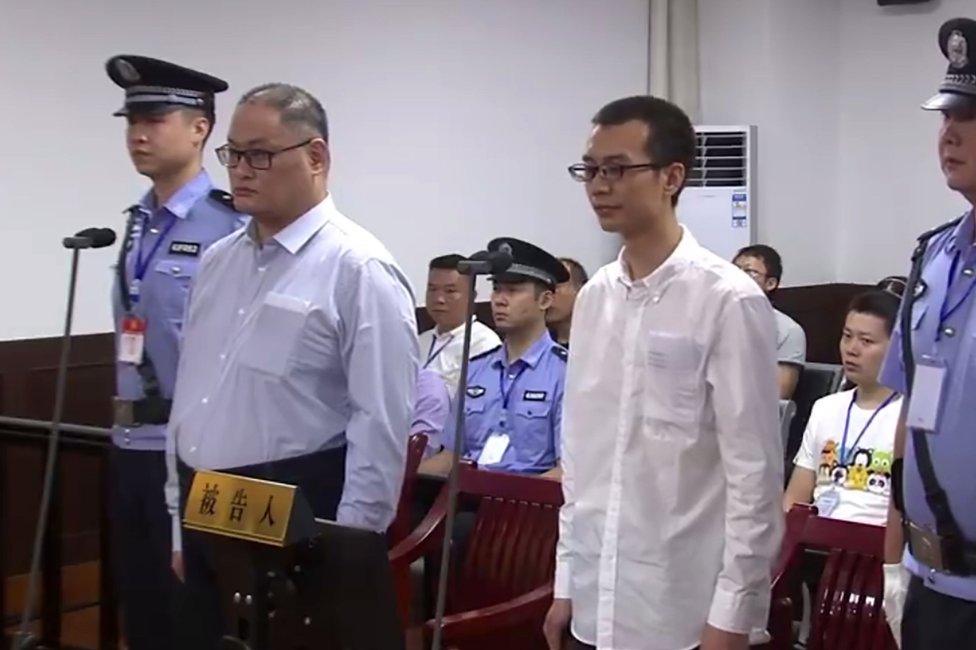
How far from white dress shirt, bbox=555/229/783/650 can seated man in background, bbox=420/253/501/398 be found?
2.76 meters

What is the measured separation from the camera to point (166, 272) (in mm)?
2979

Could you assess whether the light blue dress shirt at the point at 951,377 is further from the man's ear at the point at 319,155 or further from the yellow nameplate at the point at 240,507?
the man's ear at the point at 319,155

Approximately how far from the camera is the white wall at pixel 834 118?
7.84 metres

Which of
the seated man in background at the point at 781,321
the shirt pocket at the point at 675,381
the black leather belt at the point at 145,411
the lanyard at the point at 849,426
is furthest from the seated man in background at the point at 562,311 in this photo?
the shirt pocket at the point at 675,381

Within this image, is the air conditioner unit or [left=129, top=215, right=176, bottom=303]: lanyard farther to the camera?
the air conditioner unit

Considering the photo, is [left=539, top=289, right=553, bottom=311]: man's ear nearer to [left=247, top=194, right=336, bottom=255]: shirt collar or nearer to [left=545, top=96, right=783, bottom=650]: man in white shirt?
[left=247, top=194, right=336, bottom=255]: shirt collar

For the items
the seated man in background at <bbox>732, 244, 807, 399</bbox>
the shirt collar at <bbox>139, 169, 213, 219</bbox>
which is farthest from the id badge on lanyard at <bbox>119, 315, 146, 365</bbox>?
the seated man in background at <bbox>732, 244, 807, 399</bbox>

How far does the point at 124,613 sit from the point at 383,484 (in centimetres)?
105

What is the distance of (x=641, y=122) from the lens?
2.16 meters

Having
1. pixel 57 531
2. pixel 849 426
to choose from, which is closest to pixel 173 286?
pixel 57 531

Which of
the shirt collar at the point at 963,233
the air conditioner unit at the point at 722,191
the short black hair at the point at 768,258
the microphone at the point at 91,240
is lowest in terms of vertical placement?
the shirt collar at the point at 963,233

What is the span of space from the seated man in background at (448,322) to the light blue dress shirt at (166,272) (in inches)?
78.2

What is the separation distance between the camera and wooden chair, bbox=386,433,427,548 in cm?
358

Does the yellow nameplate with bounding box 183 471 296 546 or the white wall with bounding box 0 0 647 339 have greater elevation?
the white wall with bounding box 0 0 647 339
